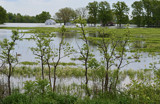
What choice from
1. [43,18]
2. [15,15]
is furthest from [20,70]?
[15,15]

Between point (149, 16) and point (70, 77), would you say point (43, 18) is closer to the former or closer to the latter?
point (149, 16)

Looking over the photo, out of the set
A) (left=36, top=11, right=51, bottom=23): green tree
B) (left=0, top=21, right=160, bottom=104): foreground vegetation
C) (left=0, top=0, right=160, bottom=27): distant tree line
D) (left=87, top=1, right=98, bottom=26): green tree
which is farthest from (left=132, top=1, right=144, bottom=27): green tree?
(left=0, top=21, right=160, bottom=104): foreground vegetation


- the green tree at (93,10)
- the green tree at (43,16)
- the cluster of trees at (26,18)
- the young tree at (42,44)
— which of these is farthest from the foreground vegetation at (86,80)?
the cluster of trees at (26,18)

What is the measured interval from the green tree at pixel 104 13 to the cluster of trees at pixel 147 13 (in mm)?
12715

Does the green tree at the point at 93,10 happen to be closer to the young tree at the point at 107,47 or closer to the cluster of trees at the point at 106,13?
the cluster of trees at the point at 106,13

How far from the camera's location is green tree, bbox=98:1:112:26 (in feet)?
366

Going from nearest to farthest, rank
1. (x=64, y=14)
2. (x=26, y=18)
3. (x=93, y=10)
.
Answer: (x=93, y=10) → (x=64, y=14) → (x=26, y=18)

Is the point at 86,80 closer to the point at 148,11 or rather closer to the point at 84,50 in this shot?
the point at 84,50

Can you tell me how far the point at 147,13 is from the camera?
106 m

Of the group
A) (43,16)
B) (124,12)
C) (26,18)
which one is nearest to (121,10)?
(124,12)

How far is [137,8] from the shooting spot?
10969cm

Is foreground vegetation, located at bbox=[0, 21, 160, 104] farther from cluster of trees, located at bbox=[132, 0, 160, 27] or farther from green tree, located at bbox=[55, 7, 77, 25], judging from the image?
green tree, located at bbox=[55, 7, 77, 25]

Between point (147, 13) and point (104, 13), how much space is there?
69.4ft

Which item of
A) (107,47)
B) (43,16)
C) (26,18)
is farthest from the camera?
(26,18)
